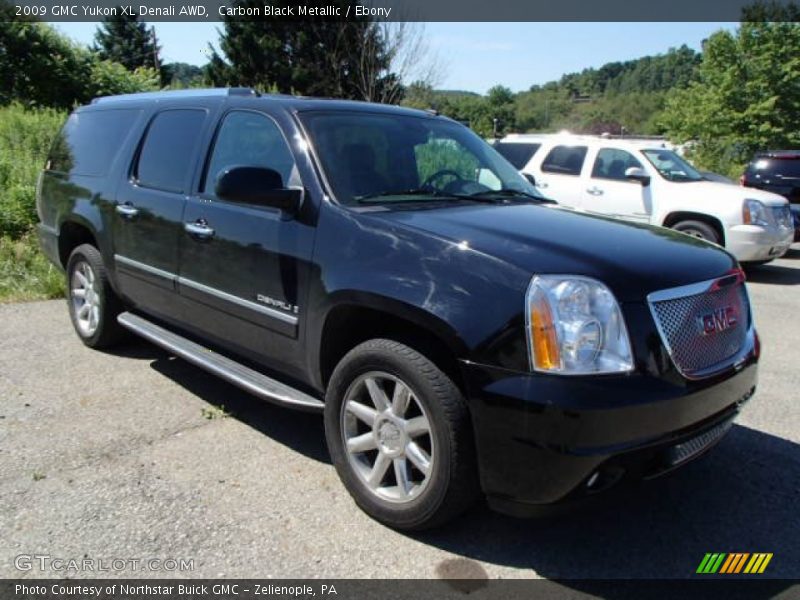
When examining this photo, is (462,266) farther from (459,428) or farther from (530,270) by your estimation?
(459,428)

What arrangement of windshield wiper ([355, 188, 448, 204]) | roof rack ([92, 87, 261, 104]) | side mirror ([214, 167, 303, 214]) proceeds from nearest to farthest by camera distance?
side mirror ([214, 167, 303, 214])
windshield wiper ([355, 188, 448, 204])
roof rack ([92, 87, 261, 104])

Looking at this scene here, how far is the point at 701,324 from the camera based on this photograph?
2719 millimetres

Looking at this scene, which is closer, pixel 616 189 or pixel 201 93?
pixel 201 93

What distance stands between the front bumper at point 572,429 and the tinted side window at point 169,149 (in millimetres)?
2520

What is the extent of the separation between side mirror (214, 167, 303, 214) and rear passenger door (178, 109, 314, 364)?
0.36 feet

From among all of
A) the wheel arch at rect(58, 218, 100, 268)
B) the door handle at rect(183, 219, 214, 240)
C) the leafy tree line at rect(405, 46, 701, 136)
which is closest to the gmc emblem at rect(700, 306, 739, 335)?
the door handle at rect(183, 219, 214, 240)

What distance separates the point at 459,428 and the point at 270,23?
32353 millimetres

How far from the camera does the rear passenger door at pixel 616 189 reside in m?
9.50

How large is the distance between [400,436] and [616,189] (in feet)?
25.8

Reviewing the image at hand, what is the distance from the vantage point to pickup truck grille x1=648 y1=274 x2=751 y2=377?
2.56 meters

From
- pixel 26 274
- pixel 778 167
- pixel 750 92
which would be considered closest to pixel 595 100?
pixel 750 92

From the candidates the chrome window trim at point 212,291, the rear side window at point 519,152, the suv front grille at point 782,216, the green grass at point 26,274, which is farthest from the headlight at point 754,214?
the green grass at point 26,274

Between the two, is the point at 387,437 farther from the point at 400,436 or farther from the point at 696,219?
the point at 696,219

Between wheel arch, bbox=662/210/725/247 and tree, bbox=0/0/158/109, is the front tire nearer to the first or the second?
wheel arch, bbox=662/210/725/247
